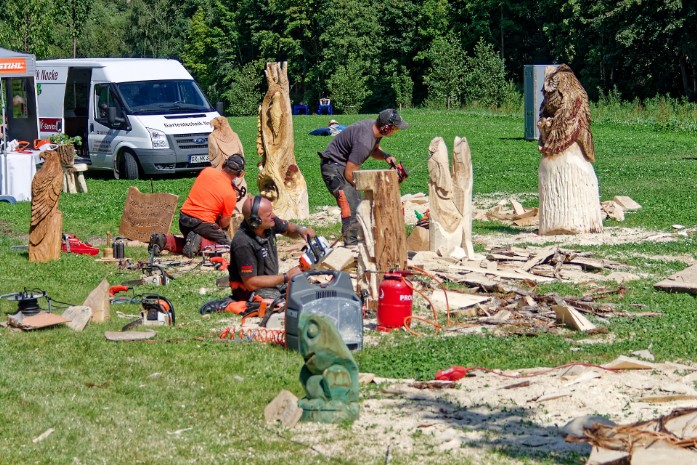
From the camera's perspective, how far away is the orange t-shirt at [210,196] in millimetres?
14875

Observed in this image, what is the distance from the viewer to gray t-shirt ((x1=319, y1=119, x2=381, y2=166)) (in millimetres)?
13773

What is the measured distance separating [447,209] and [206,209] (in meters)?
3.44

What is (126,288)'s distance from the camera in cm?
1227

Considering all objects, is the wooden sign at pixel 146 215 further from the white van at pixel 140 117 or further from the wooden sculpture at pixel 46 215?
the white van at pixel 140 117

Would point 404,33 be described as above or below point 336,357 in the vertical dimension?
above

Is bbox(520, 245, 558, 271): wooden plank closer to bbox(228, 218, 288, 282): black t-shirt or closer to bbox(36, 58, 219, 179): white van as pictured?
bbox(228, 218, 288, 282): black t-shirt

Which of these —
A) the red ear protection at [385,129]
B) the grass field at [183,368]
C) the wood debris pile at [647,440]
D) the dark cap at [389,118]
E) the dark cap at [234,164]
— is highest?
the dark cap at [389,118]

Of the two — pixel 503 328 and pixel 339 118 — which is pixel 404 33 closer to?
pixel 339 118

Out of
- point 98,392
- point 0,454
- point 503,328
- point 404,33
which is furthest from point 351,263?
point 404,33

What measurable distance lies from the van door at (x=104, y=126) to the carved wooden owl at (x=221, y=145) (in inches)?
312

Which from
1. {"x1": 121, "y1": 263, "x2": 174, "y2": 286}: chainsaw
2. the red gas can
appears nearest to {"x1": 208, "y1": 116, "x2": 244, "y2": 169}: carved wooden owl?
{"x1": 121, "y1": 263, "x2": 174, "y2": 286}: chainsaw

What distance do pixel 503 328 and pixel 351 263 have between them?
2771 millimetres

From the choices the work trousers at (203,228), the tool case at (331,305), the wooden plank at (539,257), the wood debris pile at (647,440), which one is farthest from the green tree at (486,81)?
the wood debris pile at (647,440)

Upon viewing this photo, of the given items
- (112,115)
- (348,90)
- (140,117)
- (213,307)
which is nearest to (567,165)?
(213,307)
